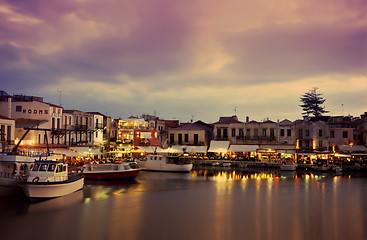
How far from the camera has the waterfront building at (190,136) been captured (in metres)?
66.3

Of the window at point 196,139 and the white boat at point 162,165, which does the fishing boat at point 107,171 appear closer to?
the white boat at point 162,165

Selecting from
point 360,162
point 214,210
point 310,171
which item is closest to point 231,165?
point 310,171

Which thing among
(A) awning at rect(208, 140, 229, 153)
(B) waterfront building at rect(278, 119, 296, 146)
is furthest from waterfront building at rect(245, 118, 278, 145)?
(A) awning at rect(208, 140, 229, 153)

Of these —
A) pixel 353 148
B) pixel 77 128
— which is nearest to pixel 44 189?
pixel 77 128

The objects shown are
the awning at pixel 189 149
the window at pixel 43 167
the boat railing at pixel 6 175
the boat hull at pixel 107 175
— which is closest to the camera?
the boat railing at pixel 6 175

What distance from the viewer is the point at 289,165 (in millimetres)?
53188

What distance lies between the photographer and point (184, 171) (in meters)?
50.6

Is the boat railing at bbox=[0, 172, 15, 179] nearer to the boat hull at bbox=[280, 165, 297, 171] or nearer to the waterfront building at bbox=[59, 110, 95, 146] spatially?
the waterfront building at bbox=[59, 110, 95, 146]

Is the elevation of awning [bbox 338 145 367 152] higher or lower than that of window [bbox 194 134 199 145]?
lower

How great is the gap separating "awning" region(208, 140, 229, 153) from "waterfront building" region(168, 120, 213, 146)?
3.35 meters

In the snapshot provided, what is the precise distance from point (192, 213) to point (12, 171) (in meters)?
15.2

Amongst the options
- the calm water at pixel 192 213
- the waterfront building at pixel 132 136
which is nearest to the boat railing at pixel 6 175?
the calm water at pixel 192 213

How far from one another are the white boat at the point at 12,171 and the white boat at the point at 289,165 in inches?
1528

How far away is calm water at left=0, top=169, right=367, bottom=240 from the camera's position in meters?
19.8
